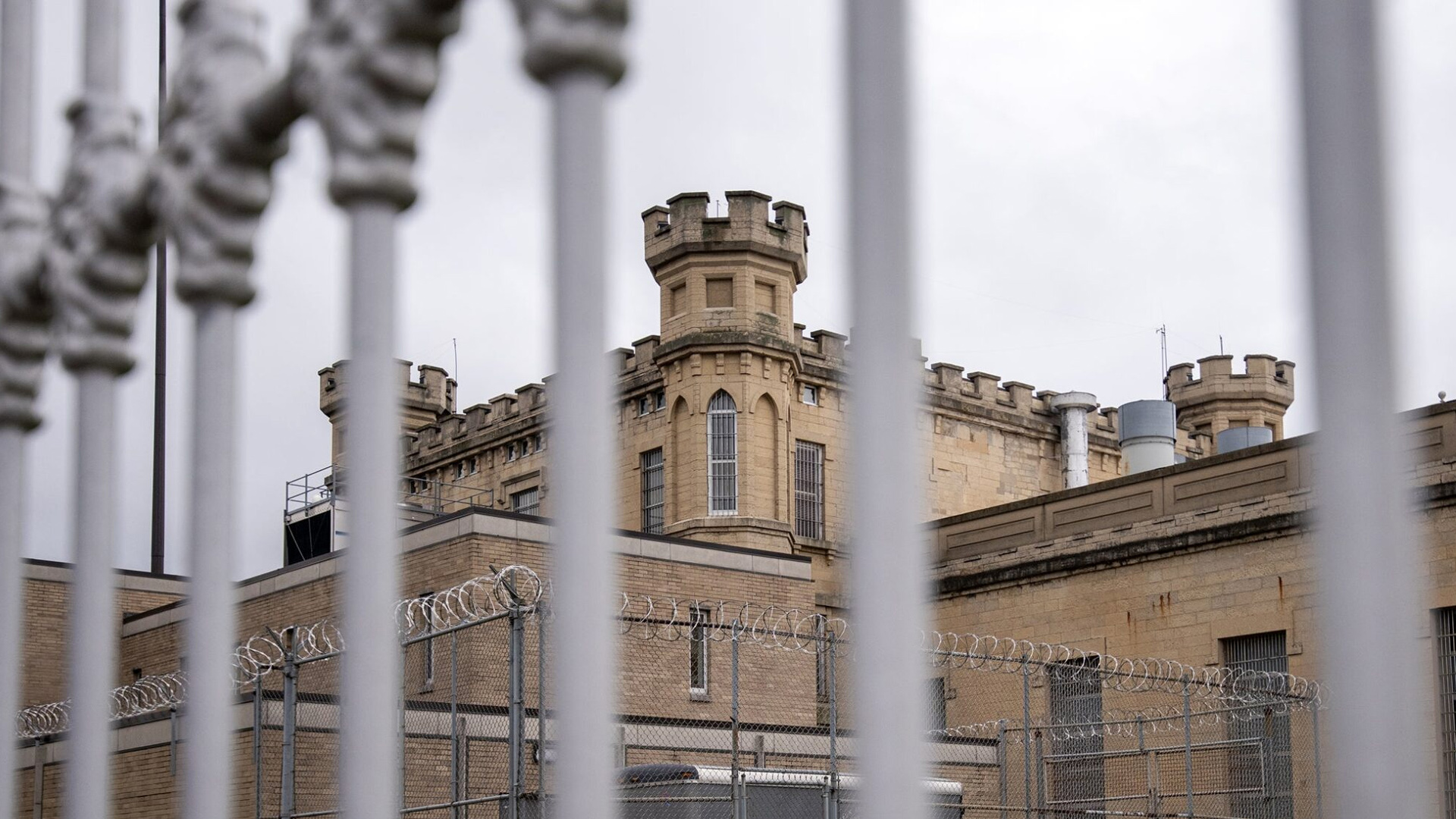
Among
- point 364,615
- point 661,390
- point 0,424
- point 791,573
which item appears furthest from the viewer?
point 661,390

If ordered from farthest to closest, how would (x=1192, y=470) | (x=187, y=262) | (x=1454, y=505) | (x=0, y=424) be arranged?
(x=1192, y=470) → (x=1454, y=505) → (x=0, y=424) → (x=187, y=262)

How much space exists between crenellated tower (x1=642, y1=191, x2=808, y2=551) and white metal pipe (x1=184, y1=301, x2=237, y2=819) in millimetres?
29957

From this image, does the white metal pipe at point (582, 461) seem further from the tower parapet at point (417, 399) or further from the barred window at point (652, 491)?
the tower parapet at point (417, 399)

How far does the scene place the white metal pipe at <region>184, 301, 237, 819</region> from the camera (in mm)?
4008

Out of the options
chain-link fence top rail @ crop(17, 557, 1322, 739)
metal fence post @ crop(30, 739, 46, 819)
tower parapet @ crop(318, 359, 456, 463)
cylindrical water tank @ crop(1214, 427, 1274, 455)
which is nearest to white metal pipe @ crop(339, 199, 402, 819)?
chain-link fence top rail @ crop(17, 557, 1322, 739)

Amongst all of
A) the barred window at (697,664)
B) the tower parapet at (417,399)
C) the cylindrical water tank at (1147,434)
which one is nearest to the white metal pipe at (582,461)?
the barred window at (697,664)

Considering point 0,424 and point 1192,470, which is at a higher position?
point 1192,470

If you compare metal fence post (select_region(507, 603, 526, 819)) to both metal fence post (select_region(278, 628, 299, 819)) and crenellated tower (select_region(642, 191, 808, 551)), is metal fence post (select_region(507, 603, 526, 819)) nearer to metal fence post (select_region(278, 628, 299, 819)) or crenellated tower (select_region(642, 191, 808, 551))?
metal fence post (select_region(278, 628, 299, 819))

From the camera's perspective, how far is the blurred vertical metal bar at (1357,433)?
6.86ft

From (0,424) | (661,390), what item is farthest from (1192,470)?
(0,424)

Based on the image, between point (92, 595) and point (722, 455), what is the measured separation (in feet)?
98.6

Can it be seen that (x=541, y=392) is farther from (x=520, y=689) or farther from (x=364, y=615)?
(x=364, y=615)

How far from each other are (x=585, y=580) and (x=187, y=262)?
68.5 inches

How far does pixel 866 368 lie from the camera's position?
262 centimetres
